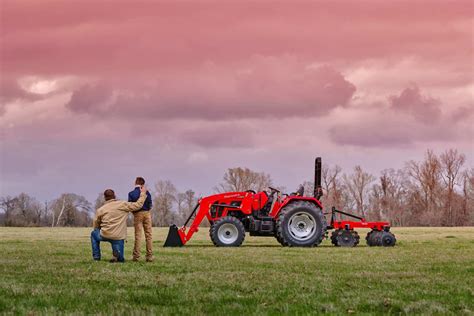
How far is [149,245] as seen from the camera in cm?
1773

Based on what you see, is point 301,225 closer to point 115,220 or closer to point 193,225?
point 193,225

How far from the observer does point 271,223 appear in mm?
27016

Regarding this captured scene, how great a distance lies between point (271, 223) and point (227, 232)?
6.04 feet

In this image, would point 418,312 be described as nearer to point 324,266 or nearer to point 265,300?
point 265,300

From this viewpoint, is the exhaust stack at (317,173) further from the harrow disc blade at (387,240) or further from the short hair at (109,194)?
the short hair at (109,194)

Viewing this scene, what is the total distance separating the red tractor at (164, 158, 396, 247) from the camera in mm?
26453

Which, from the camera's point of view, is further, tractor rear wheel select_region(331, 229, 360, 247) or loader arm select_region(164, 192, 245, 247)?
tractor rear wheel select_region(331, 229, 360, 247)

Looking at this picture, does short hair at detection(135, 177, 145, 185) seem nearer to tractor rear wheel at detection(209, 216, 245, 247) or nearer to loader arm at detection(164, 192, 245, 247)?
loader arm at detection(164, 192, 245, 247)

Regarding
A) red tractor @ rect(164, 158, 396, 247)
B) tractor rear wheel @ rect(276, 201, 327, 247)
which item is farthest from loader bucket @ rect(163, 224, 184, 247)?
tractor rear wheel @ rect(276, 201, 327, 247)

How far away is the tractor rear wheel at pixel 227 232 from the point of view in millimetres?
26250

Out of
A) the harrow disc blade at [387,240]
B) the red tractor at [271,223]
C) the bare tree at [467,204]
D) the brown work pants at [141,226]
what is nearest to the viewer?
the brown work pants at [141,226]

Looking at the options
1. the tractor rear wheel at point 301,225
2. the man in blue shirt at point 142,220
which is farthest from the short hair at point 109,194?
the tractor rear wheel at point 301,225

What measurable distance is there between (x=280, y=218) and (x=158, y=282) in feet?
48.2

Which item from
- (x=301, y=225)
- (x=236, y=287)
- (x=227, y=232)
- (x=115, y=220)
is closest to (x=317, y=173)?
(x=301, y=225)
